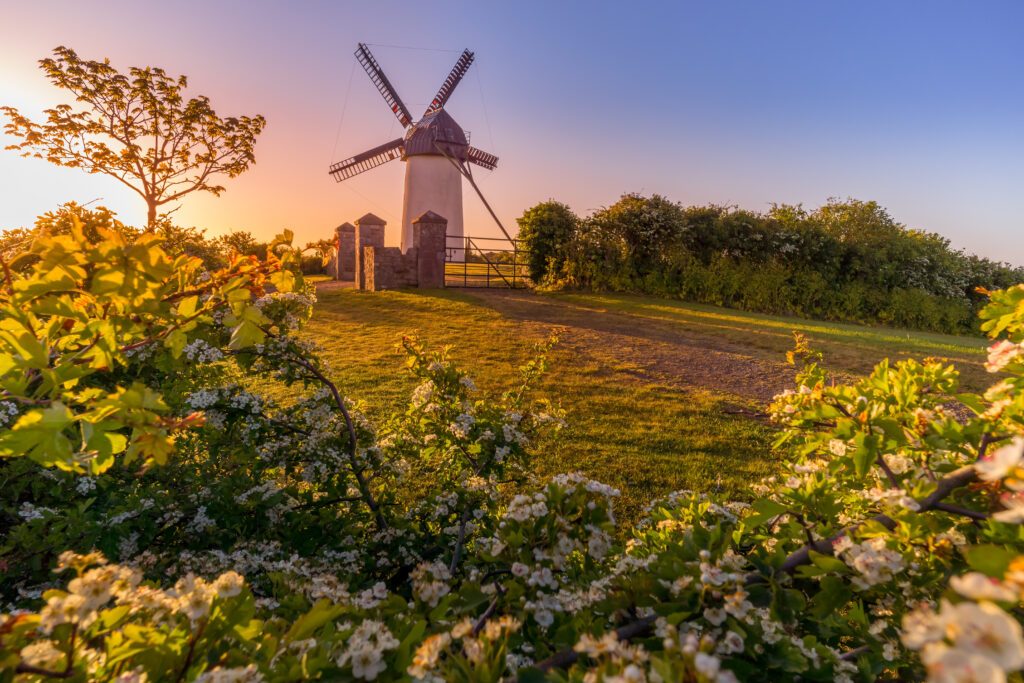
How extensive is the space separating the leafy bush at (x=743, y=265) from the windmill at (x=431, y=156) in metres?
12.7

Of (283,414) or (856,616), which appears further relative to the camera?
(283,414)

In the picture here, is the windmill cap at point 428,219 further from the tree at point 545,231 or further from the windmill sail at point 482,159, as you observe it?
the windmill sail at point 482,159

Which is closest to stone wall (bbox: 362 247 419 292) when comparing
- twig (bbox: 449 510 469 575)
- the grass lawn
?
the grass lawn

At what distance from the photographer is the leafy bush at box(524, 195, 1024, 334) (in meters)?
18.4

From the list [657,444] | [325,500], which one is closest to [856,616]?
[325,500]

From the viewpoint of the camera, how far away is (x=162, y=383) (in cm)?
330

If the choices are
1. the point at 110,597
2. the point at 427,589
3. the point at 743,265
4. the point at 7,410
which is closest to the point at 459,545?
the point at 427,589

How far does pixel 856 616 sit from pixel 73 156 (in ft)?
89.1

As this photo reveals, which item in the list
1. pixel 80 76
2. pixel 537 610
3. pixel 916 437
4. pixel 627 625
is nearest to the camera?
pixel 627 625

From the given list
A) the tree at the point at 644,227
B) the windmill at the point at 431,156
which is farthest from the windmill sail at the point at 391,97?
the tree at the point at 644,227

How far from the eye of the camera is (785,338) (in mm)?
12141

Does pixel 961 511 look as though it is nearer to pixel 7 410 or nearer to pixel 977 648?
pixel 977 648

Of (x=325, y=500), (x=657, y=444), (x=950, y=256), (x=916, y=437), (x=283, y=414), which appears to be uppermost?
(x=950, y=256)

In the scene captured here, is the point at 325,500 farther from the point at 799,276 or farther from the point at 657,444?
the point at 799,276
